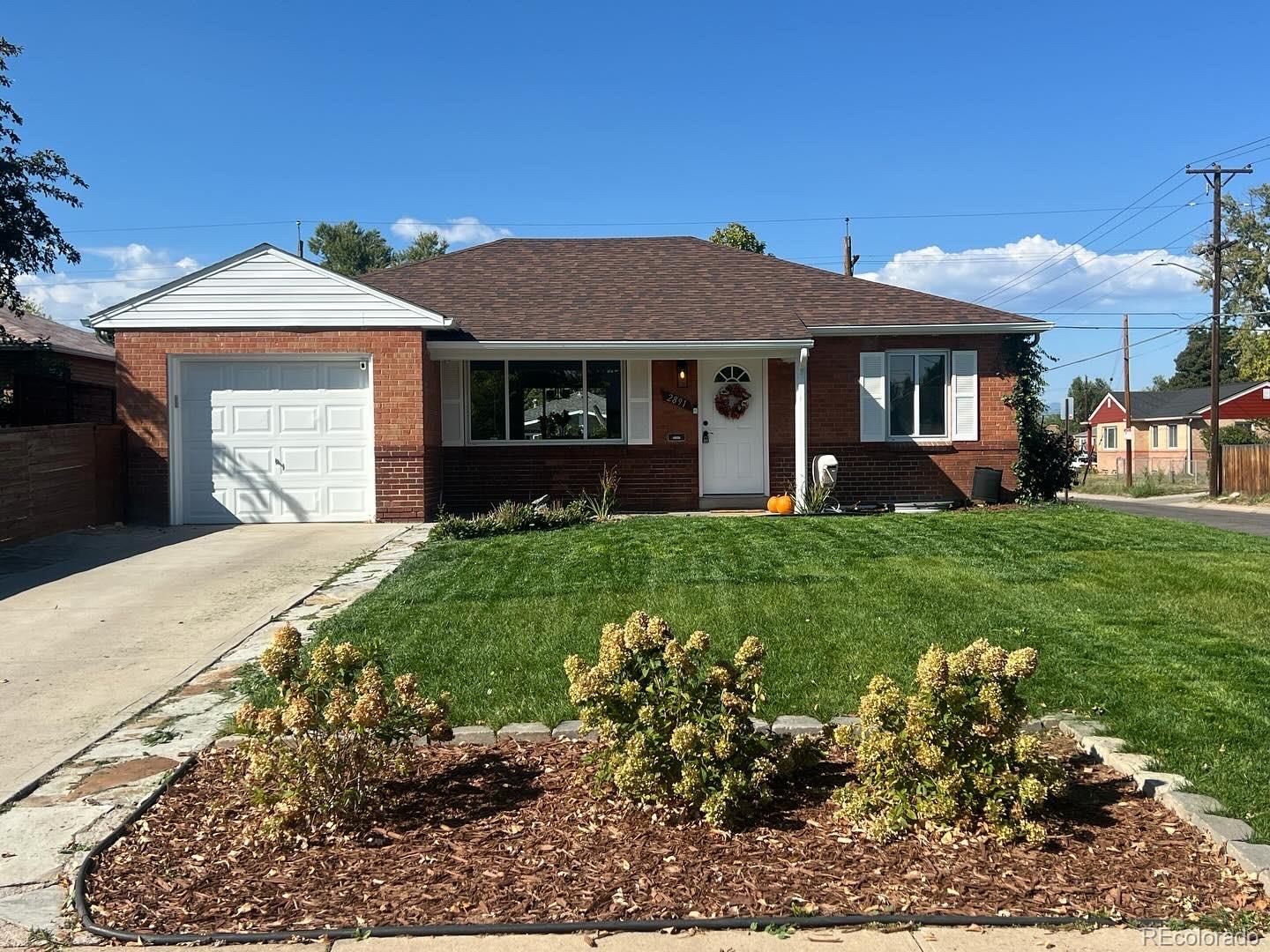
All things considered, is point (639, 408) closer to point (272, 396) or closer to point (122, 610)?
point (272, 396)

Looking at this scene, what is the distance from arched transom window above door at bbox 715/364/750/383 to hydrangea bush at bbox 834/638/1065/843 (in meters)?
12.0

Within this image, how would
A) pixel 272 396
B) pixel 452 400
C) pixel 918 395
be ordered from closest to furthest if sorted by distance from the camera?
pixel 272 396
pixel 452 400
pixel 918 395

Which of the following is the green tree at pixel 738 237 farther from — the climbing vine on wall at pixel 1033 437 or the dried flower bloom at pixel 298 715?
the dried flower bloom at pixel 298 715

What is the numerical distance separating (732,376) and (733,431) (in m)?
0.87

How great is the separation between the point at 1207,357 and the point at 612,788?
277 ft

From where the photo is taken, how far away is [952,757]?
12.8 ft

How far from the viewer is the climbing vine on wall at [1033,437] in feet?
52.1

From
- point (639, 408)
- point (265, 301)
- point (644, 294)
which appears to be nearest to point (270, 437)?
point (265, 301)

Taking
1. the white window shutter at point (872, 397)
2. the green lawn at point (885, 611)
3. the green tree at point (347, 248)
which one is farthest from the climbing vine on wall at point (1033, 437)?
the green tree at point (347, 248)

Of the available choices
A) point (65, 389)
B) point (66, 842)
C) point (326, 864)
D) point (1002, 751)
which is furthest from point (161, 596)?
point (65, 389)

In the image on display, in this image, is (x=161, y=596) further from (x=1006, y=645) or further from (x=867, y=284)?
(x=867, y=284)

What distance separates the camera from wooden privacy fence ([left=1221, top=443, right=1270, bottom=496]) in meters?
32.1

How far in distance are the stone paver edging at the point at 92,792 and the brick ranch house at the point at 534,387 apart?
7.09 metres

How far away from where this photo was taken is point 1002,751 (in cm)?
388
